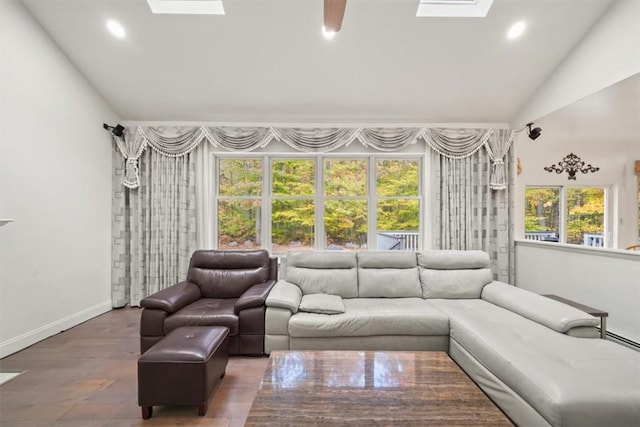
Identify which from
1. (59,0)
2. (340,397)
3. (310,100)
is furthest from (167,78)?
(340,397)

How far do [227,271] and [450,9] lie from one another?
3.61 m

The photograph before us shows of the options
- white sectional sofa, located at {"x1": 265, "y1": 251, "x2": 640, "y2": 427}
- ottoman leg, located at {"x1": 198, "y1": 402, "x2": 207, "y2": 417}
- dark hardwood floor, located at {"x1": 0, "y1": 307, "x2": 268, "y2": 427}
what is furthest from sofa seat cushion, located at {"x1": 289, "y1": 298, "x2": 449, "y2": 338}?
ottoman leg, located at {"x1": 198, "y1": 402, "x2": 207, "y2": 417}

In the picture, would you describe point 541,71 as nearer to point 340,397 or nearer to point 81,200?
point 340,397

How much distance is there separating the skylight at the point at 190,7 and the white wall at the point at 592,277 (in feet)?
15.0

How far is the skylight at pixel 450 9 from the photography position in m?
2.89

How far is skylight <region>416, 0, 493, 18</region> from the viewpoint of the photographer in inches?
114

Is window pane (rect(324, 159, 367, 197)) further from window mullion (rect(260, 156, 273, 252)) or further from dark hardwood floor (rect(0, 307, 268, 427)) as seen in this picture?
dark hardwood floor (rect(0, 307, 268, 427))

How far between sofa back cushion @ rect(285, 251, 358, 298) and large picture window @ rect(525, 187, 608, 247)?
14.0 feet

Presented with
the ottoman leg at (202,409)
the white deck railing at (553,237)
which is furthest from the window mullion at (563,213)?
the ottoman leg at (202,409)

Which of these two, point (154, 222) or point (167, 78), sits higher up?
point (167, 78)

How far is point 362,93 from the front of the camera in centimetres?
368

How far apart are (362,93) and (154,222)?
130 inches

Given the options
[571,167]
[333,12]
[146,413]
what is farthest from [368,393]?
[571,167]

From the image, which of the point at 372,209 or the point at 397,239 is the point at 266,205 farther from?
the point at 397,239
